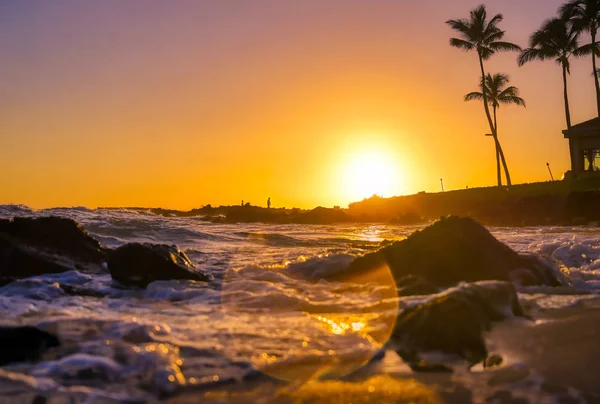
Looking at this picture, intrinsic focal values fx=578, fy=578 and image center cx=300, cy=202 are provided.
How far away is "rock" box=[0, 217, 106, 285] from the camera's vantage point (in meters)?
6.79

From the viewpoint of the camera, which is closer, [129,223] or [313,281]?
[313,281]

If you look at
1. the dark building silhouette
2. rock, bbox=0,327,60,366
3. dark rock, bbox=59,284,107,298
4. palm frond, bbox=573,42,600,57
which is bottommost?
rock, bbox=0,327,60,366

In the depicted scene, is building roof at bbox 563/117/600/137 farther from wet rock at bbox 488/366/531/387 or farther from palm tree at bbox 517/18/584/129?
wet rock at bbox 488/366/531/387

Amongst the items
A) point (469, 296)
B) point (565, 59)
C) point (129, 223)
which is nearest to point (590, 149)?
point (565, 59)

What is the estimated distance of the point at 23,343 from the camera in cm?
351

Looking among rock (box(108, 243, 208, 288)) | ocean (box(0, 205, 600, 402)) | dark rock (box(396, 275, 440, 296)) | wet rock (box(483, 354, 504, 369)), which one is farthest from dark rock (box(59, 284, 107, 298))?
wet rock (box(483, 354, 504, 369))

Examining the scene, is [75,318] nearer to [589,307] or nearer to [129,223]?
[589,307]

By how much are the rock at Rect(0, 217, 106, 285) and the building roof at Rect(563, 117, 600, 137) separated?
101ft

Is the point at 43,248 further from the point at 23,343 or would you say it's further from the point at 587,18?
the point at 587,18

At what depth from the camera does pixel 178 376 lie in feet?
9.88

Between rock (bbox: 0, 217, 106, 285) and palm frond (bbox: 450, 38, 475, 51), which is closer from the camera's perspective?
rock (bbox: 0, 217, 106, 285)

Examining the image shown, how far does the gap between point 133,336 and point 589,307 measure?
11.5 feet

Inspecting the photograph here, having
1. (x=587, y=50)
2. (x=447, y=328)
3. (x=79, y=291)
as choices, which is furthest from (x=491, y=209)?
(x=447, y=328)

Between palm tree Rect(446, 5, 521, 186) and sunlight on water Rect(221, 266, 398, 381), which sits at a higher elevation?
palm tree Rect(446, 5, 521, 186)
